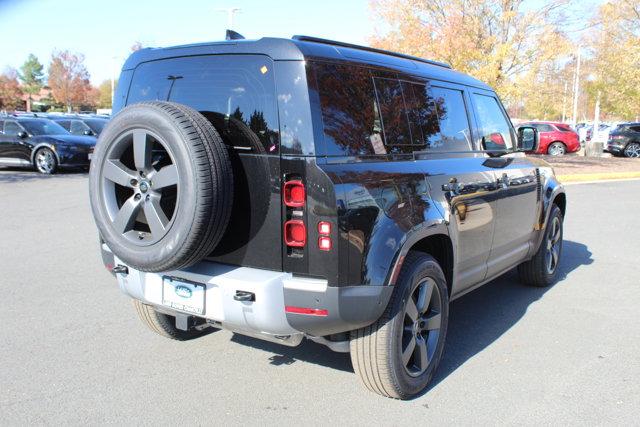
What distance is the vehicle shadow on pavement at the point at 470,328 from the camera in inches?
155

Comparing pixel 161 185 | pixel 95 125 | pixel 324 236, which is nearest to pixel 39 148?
pixel 95 125

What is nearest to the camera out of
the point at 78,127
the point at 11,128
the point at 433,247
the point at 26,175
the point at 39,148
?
the point at 433,247

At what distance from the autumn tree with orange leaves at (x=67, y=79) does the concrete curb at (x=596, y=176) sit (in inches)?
2358

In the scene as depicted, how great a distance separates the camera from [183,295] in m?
3.17

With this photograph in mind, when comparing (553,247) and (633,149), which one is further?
(633,149)

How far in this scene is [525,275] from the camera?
18.8 ft

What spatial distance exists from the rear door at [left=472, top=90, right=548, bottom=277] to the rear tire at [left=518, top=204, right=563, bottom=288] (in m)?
0.50

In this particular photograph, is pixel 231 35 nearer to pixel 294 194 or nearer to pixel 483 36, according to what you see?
pixel 294 194

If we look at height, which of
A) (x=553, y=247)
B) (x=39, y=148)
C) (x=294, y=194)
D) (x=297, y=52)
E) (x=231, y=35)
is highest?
(x=231, y=35)

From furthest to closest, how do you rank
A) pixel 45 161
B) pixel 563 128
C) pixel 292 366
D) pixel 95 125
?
pixel 563 128, pixel 95 125, pixel 45 161, pixel 292 366

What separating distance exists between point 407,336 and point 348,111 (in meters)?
1.36

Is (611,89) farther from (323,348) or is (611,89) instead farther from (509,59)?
(323,348)

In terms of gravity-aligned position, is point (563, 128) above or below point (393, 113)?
above

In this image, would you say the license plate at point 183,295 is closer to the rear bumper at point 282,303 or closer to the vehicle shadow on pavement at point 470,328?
the rear bumper at point 282,303
